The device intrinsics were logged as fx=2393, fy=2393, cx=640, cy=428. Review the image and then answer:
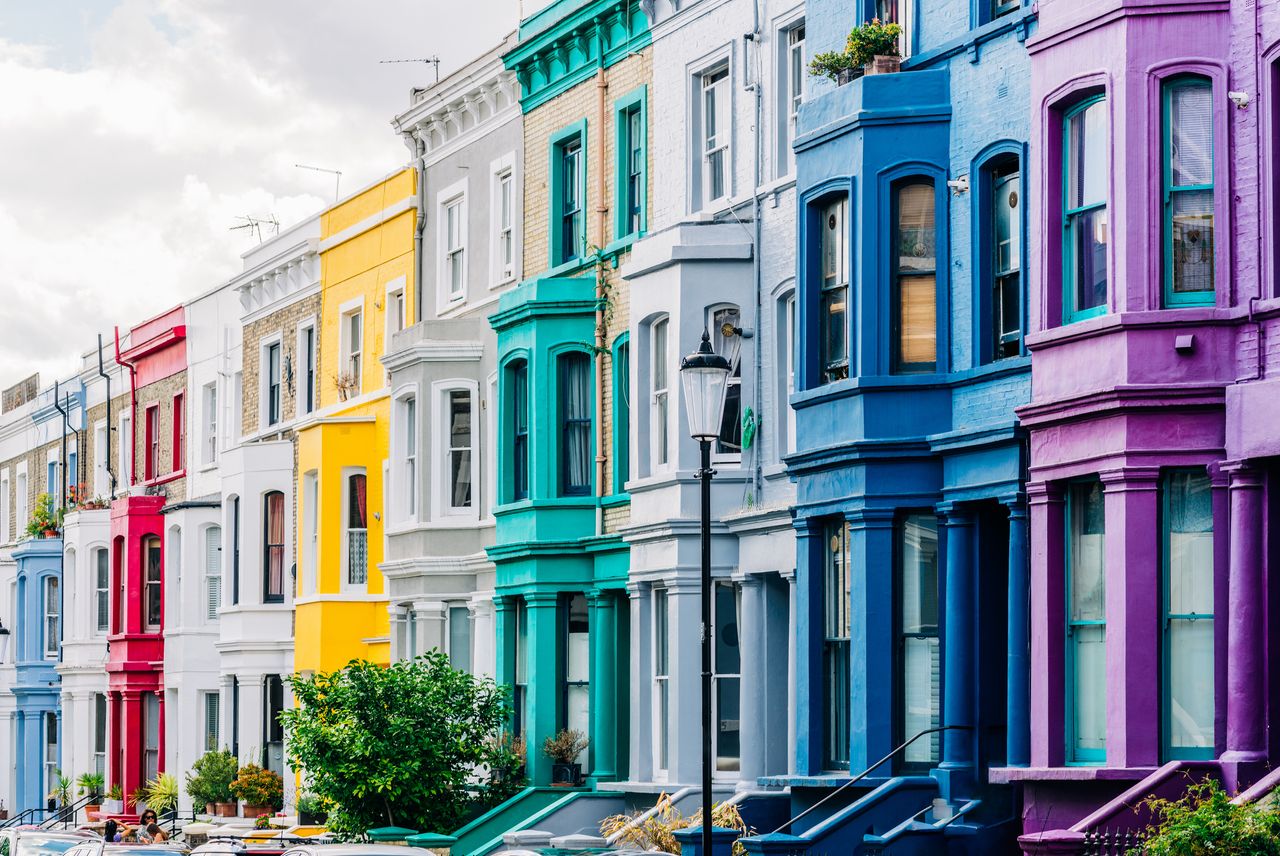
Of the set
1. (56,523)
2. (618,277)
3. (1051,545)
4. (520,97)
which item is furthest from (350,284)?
(1051,545)

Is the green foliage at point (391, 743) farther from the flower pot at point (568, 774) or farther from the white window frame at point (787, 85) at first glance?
the white window frame at point (787, 85)

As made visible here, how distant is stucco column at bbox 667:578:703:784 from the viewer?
3058 cm

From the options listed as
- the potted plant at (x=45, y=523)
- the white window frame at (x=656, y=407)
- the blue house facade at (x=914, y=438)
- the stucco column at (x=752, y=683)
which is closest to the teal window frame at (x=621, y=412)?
the white window frame at (x=656, y=407)

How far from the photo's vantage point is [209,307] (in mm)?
51281

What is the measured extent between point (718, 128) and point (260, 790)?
1762 cm

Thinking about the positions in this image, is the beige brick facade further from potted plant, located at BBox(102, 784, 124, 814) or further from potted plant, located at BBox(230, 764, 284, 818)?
potted plant, located at BBox(102, 784, 124, 814)

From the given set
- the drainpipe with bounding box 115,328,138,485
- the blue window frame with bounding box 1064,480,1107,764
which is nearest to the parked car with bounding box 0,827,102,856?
the blue window frame with bounding box 1064,480,1107,764

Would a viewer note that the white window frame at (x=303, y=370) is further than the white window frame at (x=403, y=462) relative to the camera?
Yes

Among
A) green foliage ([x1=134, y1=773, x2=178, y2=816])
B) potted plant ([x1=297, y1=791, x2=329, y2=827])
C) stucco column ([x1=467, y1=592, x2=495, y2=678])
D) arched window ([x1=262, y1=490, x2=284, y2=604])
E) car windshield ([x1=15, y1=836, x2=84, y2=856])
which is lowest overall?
green foliage ([x1=134, y1=773, x2=178, y2=816])

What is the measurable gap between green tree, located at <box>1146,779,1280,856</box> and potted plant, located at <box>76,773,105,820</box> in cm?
3787

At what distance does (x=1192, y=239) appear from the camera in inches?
843

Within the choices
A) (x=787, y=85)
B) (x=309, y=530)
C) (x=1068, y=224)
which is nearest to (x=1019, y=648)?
(x=1068, y=224)

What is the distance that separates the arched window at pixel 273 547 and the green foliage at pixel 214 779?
3.13 metres

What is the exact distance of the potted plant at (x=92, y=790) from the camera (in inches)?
2090
